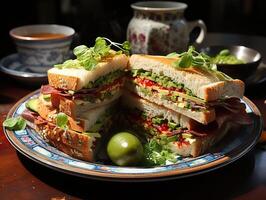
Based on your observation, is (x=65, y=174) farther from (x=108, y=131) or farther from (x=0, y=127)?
(x=0, y=127)

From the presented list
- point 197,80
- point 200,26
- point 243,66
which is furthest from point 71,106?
point 200,26

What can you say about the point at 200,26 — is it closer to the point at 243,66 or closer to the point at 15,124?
the point at 243,66

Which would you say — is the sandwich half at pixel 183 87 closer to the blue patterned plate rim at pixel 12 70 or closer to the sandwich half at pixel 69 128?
the sandwich half at pixel 69 128

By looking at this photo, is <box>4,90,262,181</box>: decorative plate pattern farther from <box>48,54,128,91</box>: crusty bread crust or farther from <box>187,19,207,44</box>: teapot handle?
<box>187,19,207,44</box>: teapot handle

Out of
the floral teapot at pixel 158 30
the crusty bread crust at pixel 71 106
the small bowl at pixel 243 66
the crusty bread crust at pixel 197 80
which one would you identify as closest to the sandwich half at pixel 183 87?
the crusty bread crust at pixel 197 80

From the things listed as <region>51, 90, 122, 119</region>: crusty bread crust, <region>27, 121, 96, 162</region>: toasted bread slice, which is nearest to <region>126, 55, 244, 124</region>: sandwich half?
<region>51, 90, 122, 119</region>: crusty bread crust

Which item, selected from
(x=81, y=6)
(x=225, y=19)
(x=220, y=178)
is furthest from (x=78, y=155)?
(x=225, y=19)

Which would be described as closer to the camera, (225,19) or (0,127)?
(0,127)
